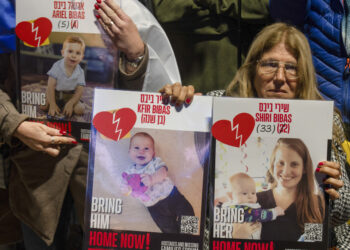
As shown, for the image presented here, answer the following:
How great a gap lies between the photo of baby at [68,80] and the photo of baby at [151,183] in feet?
0.79

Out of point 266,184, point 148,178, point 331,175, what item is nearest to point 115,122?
point 148,178

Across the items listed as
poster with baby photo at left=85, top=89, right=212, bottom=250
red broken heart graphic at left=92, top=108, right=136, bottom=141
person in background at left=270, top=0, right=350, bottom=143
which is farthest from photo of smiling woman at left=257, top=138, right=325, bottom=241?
person in background at left=270, top=0, right=350, bottom=143

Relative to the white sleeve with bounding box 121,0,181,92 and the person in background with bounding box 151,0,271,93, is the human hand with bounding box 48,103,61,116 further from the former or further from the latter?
the person in background with bounding box 151,0,271,93

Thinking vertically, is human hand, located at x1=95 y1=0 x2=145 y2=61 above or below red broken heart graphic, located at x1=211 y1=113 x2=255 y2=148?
above

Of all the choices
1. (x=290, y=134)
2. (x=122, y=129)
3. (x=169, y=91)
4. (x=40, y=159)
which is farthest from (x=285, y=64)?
(x=40, y=159)

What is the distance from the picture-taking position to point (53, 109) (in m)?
2.06

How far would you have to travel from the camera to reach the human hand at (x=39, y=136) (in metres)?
2.00

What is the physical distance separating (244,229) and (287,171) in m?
0.26

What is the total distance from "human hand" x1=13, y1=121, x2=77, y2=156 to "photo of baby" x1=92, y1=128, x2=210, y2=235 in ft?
0.70

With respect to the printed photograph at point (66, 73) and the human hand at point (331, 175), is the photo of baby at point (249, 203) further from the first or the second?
the printed photograph at point (66, 73)

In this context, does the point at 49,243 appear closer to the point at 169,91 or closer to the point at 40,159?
the point at 40,159

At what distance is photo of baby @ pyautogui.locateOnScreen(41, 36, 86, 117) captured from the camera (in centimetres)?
203

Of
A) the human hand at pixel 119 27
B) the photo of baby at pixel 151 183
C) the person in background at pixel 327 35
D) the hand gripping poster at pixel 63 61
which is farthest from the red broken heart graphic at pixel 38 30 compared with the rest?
the person in background at pixel 327 35

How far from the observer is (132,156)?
6.26 feet
